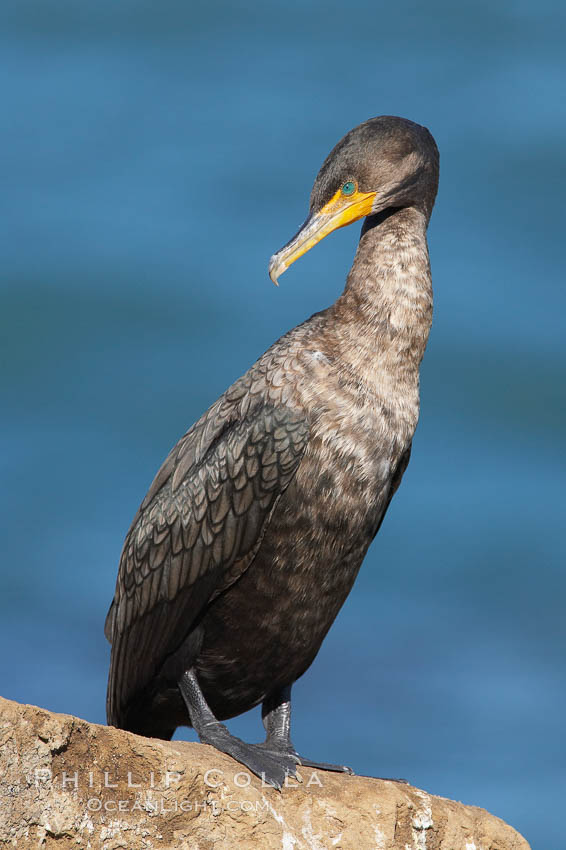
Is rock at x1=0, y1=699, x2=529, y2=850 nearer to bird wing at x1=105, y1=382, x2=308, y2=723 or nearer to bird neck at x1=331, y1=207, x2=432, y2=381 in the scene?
bird wing at x1=105, y1=382, x2=308, y2=723

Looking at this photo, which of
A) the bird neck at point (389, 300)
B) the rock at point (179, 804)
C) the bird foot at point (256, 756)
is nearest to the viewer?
the rock at point (179, 804)

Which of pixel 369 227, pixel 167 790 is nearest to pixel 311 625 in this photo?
pixel 167 790

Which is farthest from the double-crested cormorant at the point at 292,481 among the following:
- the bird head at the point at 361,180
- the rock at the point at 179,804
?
the rock at the point at 179,804

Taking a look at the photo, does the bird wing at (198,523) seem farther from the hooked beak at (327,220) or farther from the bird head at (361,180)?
the bird head at (361,180)

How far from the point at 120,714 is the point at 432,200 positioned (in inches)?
112

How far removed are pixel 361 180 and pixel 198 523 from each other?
5.64ft

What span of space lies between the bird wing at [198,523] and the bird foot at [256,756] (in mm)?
497

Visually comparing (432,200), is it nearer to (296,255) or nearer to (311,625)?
(296,255)

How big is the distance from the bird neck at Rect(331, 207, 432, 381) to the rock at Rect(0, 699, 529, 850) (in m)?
1.85

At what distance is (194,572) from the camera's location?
22.2 ft

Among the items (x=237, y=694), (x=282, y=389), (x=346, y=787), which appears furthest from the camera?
(x=237, y=694)

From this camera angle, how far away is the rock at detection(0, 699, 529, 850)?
532 centimetres

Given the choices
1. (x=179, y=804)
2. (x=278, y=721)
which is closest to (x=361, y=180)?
(x=278, y=721)

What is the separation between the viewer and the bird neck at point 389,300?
669 cm
